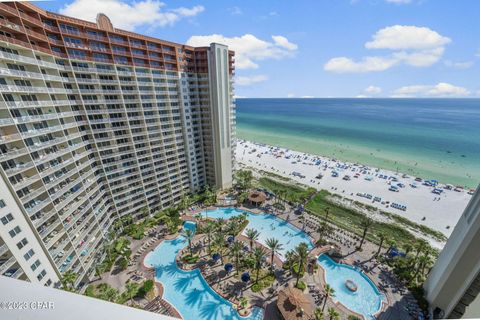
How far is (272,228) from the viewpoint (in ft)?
171

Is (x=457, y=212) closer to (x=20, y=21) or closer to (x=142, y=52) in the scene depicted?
(x=142, y=52)

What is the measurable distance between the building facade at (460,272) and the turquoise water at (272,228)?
2038 cm

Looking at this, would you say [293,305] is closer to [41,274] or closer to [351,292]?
[351,292]

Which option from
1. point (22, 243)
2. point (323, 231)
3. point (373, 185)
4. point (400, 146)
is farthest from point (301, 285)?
point (400, 146)

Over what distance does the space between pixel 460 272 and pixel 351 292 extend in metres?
15.1

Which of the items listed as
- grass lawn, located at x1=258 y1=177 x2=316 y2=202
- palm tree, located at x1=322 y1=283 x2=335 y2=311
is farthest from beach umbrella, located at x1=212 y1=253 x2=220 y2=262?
grass lawn, located at x1=258 y1=177 x2=316 y2=202

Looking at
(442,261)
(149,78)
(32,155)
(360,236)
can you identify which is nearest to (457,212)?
(360,236)

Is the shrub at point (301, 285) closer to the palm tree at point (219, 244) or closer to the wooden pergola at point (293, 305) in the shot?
the wooden pergola at point (293, 305)

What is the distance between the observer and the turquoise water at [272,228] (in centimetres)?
4769

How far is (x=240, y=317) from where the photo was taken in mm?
32188

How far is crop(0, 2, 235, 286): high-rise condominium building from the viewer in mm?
28438

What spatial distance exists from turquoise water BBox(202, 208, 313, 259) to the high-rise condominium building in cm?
1138

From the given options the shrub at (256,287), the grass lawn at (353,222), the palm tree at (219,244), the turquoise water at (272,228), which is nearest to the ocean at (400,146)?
the grass lawn at (353,222)

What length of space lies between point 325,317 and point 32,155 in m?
49.4
